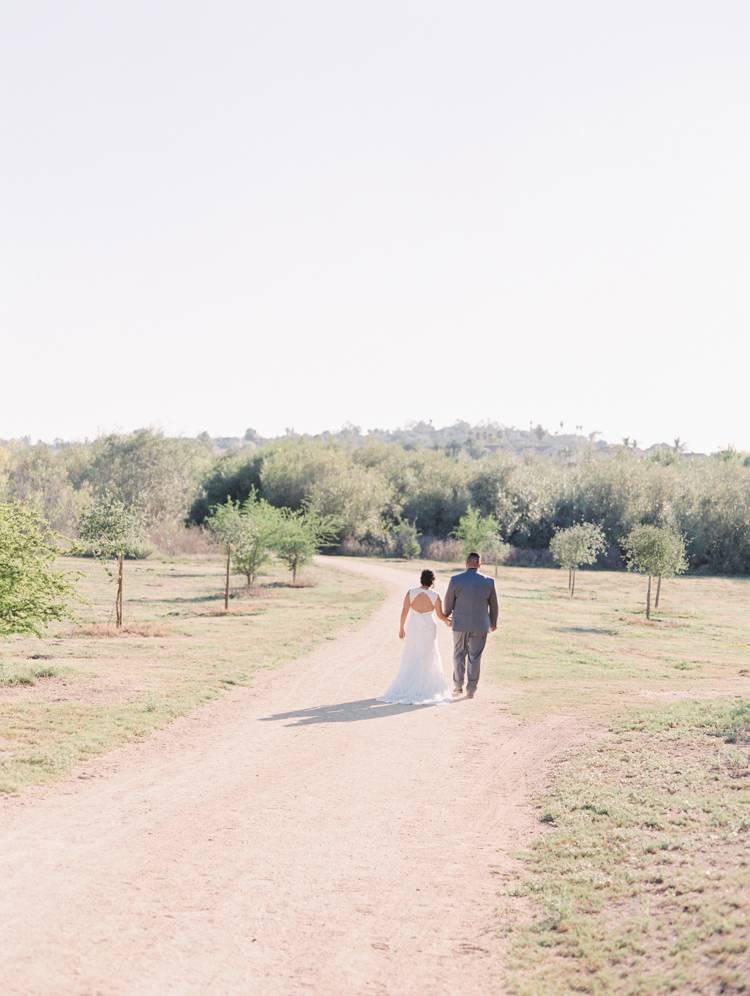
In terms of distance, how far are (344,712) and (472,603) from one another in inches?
91.8

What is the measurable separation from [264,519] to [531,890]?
905 inches

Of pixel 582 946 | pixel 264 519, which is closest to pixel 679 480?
pixel 264 519

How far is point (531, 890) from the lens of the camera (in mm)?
5426

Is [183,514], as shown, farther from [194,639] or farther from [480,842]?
[480,842]

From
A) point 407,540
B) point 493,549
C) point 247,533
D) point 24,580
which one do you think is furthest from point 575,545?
point 24,580

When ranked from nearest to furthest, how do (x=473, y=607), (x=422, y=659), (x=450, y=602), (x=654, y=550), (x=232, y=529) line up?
(x=473, y=607)
(x=450, y=602)
(x=422, y=659)
(x=232, y=529)
(x=654, y=550)

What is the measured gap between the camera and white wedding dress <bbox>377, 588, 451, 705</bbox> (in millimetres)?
11336

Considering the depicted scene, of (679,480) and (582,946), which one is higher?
(679,480)

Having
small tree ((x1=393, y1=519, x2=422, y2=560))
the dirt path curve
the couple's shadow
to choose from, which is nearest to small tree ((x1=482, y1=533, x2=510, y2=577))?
small tree ((x1=393, y1=519, x2=422, y2=560))

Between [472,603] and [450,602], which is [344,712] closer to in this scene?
[450,602]

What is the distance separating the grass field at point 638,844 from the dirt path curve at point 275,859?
0.33 m

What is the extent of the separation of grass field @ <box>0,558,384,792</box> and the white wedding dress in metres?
2.84

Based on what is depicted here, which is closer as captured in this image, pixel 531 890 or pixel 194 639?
pixel 531 890

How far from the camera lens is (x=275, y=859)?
19.1 feet
